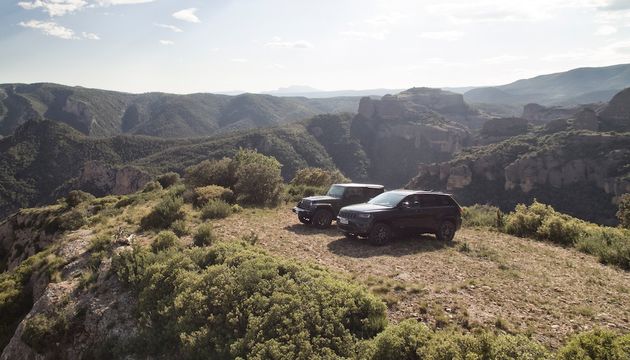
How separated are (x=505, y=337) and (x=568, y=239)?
12092mm

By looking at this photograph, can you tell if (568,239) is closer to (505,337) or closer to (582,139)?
(505,337)

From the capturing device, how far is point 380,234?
12703 mm

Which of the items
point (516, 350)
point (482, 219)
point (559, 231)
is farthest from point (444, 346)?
point (482, 219)

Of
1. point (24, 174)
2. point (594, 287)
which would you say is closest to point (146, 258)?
point (594, 287)

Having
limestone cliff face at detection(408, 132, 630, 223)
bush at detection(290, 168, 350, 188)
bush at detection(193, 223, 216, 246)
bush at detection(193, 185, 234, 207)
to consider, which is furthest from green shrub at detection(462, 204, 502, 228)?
limestone cliff face at detection(408, 132, 630, 223)

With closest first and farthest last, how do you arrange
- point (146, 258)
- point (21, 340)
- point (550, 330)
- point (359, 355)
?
point (359, 355) → point (550, 330) → point (21, 340) → point (146, 258)

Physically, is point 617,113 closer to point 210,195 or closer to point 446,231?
point 446,231

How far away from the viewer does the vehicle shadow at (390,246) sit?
11.9 meters

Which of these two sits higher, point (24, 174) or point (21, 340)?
point (21, 340)

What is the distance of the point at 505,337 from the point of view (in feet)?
16.5

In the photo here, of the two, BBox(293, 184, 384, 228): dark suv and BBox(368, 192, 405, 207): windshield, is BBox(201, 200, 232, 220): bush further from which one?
BBox(368, 192, 405, 207): windshield

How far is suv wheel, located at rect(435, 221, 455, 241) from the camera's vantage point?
45.0 ft

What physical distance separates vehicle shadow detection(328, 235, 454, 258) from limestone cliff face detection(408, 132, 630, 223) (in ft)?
191

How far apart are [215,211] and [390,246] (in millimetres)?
7829
